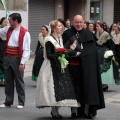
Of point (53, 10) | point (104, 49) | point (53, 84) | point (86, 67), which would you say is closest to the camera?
point (53, 84)

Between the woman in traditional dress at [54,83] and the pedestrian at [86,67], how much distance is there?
176mm

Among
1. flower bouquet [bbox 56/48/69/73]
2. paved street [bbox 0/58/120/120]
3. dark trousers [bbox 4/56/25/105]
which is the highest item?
flower bouquet [bbox 56/48/69/73]

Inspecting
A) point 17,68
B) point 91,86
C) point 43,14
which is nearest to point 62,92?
point 91,86

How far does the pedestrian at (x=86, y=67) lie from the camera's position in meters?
7.34

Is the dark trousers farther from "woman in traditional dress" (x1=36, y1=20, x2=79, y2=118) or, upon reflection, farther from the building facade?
the building facade

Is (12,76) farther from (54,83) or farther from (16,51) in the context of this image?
(54,83)

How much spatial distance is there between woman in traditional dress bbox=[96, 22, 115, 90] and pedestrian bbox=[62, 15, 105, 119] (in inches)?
139

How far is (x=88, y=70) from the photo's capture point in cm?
738

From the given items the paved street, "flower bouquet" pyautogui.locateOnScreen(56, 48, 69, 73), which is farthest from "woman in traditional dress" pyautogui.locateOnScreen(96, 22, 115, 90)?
"flower bouquet" pyautogui.locateOnScreen(56, 48, 69, 73)

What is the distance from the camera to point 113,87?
12.2 metres

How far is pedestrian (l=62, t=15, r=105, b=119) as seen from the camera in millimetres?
7340

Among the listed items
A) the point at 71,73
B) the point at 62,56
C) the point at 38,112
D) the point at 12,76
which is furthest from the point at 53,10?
the point at 62,56

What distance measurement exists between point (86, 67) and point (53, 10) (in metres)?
15.5

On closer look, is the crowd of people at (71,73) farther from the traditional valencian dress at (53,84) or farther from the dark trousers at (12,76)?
the dark trousers at (12,76)
